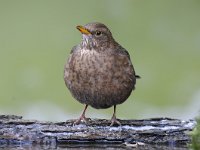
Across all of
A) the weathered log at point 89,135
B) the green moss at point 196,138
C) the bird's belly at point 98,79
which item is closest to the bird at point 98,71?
the bird's belly at point 98,79

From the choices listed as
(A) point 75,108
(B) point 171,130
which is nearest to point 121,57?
(B) point 171,130

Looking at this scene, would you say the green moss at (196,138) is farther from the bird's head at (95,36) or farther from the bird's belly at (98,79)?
the bird's head at (95,36)

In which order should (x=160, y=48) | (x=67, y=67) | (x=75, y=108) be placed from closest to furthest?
(x=67, y=67)
(x=75, y=108)
(x=160, y=48)

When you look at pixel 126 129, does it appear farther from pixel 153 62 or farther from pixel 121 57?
pixel 153 62

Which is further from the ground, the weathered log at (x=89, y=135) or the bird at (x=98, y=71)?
the bird at (x=98, y=71)

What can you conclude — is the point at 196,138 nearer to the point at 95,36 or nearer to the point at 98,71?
the point at 98,71

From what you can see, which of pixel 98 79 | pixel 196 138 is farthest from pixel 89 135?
pixel 196 138

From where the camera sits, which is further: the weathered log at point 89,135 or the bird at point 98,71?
the bird at point 98,71
